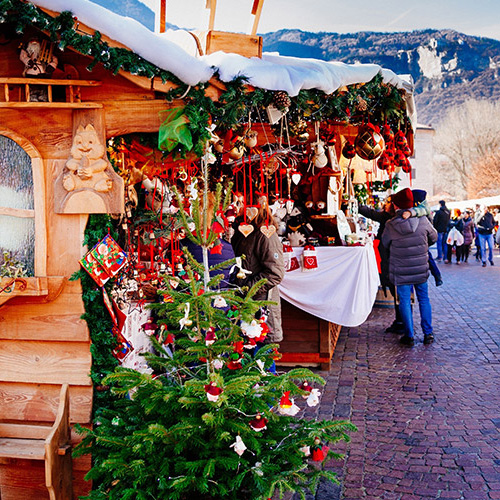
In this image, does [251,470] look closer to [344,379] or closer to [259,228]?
[259,228]

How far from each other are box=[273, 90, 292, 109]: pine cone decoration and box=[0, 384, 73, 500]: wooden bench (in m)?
2.48

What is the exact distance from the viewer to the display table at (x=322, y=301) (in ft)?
22.1

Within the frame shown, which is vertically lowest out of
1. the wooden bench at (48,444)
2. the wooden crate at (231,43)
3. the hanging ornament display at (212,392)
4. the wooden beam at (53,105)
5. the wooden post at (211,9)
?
the wooden bench at (48,444)

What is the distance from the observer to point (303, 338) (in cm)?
685

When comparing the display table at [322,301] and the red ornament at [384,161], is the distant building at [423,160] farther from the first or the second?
the display table at [322,301]

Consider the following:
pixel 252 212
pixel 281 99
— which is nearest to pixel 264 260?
pixel 252 212

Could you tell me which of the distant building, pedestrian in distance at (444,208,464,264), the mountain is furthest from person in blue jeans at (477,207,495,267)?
the mountain

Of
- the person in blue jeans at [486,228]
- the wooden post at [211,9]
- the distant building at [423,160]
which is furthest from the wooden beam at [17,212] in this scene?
the distant building at [423,160]

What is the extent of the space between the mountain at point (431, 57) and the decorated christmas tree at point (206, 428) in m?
106

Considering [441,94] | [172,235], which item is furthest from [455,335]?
[441,94]

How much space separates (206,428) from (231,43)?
2.80 m

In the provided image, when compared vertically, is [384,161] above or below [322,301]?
above

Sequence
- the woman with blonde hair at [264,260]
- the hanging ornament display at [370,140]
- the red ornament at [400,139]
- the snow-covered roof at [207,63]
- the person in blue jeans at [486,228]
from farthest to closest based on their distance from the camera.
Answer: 1. the person in blue jeans at [486,228]
2. the red ornament at [400,139]
3. the hanging ornament display at [370,140]
4. the woman with blonde hair at [264,260]
5. the snow-covered roof at [207,63]

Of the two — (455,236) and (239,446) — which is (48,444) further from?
(455,236)
